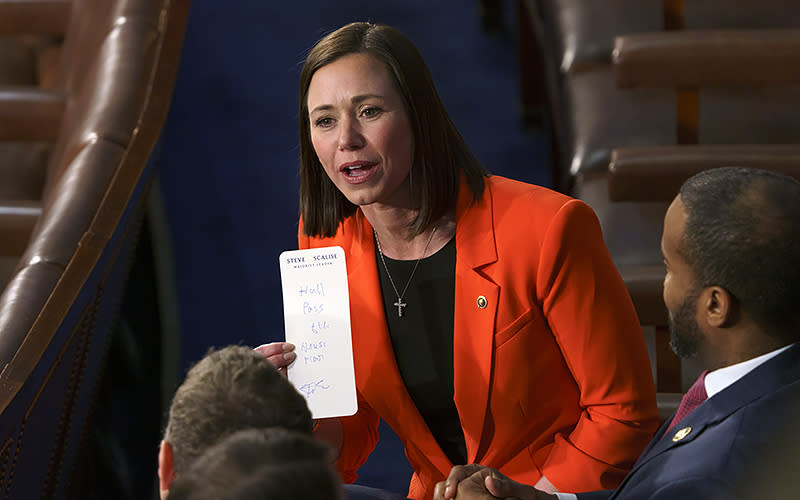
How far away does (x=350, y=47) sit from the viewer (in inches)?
64.6

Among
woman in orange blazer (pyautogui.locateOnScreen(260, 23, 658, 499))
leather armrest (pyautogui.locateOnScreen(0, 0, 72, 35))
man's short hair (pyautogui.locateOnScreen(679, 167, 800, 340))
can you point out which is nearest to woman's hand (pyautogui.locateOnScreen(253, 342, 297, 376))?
woman in orange blazer (pyautogui.locateOnScreen(260, 23, 658, 499))

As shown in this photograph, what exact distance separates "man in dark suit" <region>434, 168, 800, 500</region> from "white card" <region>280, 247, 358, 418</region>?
583mm

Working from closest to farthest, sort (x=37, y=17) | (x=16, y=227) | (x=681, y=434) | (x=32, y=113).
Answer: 1. (x=681, y=434)
2. (x=16, y=227)
3. (x=32, y=113)
4. (x=37, y=17)

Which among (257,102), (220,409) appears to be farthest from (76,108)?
(220,409)

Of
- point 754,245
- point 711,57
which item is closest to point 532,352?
point 754,245

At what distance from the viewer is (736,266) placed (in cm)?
115

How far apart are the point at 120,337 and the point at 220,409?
212 centimetres

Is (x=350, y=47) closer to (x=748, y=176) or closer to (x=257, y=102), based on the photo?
(x=748, y=176)

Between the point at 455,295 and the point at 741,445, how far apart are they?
0.70 m

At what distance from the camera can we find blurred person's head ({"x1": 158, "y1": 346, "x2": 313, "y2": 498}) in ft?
3.12

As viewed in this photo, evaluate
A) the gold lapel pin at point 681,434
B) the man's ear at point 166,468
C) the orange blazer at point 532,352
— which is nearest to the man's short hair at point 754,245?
the gold lapel pin at point 681,434

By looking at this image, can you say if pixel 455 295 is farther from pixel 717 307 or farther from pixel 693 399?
pixel 717 307

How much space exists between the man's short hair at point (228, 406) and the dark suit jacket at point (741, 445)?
45 cm

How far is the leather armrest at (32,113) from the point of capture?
2.73 meters
